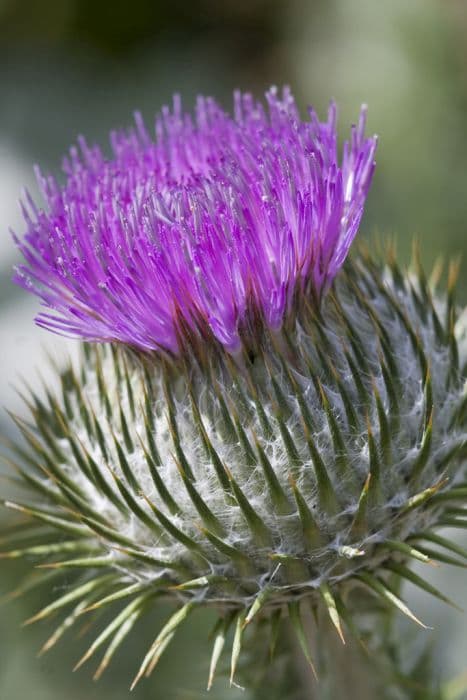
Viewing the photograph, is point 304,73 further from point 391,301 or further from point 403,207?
point 391,301

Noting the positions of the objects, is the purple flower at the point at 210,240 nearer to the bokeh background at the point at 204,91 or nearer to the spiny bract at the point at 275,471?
the spiny bract at the point at 275,471

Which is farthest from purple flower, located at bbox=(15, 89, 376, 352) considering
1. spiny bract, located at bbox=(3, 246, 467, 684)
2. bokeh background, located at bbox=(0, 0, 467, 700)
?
bokeh background, located at bbox=(0, 0, 467, 700)

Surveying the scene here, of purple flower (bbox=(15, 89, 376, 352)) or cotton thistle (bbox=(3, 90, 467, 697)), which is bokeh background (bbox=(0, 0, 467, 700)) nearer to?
cotton thistle (bbox=(3, 90, 467, 697))

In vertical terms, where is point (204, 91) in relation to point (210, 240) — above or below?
above

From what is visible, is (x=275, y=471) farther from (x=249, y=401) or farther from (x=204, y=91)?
(x=204, y=91)

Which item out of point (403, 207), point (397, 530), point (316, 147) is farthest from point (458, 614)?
point (403, 207)

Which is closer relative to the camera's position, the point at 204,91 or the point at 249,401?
the point at 249,401

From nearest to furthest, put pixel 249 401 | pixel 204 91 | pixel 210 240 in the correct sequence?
pixel 210 240
pixel 249 401
pixel 204 91

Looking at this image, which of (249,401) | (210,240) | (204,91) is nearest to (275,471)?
(249,401)
